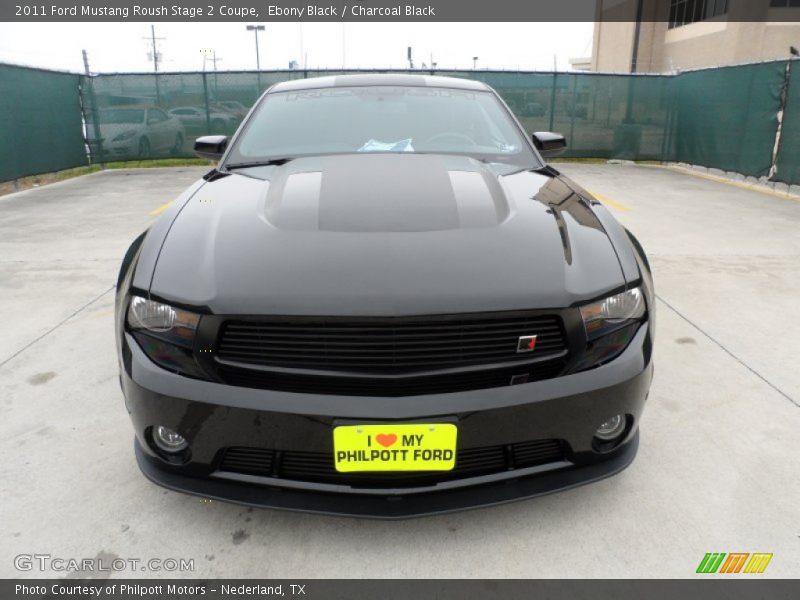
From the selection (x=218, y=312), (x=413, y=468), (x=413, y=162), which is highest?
(x=413, y=162)

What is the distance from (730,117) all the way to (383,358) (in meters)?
11.2

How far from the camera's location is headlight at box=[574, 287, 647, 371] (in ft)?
5.91

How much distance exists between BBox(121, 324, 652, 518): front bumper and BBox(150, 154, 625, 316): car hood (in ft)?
0.79

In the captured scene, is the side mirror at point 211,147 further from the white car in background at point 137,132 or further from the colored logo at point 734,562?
the white car in background at point 137,132

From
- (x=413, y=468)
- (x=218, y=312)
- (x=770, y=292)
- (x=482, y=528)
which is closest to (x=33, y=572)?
(x=218, y=312)

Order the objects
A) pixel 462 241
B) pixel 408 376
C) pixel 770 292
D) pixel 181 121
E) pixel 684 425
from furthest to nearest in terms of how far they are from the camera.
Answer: pixel 181 121 < pixel 770 292 < pixel 684 425 < pixel 462 241 < pixel 408 376

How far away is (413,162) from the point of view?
8.71ft

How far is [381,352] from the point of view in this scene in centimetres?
170

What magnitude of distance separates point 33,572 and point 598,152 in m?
13.7

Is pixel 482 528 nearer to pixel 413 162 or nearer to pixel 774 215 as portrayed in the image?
pixel 413 162

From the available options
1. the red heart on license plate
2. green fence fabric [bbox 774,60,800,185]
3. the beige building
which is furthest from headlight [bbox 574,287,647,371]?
the beige building

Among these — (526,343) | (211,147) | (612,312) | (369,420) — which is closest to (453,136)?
(211,147)

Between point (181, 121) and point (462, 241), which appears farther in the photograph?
point (181, 121)

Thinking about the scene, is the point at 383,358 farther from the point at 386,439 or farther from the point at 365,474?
the point at 365,474
